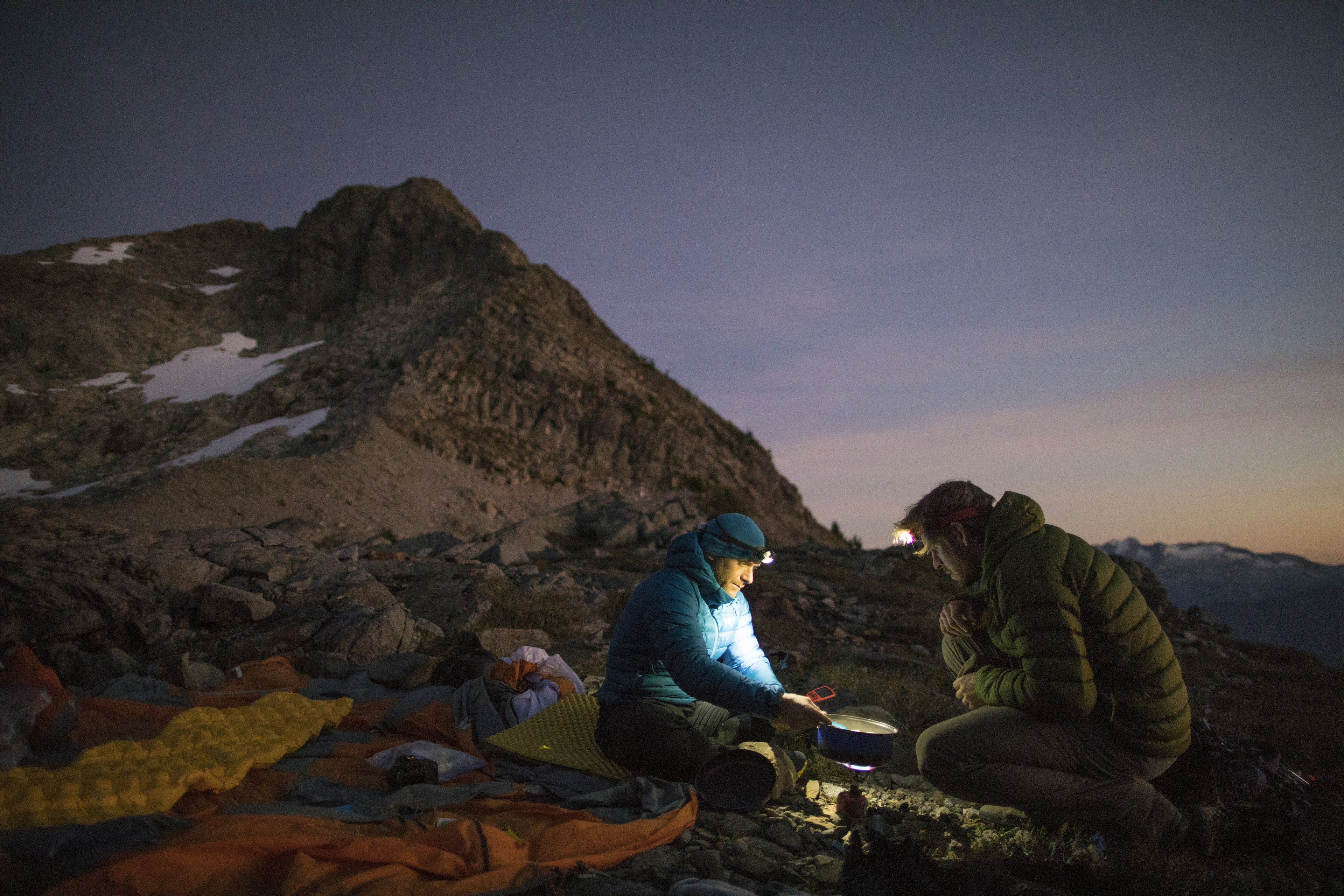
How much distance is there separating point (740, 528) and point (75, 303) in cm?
3587

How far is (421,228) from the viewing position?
29844mm

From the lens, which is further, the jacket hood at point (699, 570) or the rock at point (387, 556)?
the rock at point (387, 556)

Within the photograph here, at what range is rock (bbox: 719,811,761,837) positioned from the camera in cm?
302

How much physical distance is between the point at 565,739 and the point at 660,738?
0.73m

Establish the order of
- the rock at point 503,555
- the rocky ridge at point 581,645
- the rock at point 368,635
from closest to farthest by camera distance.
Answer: the rocky ridge at point 581,645 → the rock at point 368,635 → the rock at point 503,555

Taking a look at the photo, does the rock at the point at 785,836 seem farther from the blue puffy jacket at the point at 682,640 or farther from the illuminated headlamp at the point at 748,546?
the illuminated headlamp at the point at 748,546

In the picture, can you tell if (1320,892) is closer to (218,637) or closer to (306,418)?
(218,637)

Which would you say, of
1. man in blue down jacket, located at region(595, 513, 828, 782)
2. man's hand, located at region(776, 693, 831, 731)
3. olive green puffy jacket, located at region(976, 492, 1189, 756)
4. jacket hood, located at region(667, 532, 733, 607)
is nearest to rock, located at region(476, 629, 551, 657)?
man in blue down jacket, located at region(595, 513, 828, 782)

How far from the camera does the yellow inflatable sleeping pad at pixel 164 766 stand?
8.12ft

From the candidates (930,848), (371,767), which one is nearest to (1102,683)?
(930,848)

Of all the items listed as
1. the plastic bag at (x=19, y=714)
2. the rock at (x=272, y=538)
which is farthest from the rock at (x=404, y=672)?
the rock at (x=272, y=538)

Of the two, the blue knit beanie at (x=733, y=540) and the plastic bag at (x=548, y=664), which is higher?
the blue knit beanie at (x=733, y=540)

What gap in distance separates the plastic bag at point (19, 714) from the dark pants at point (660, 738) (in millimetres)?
2822

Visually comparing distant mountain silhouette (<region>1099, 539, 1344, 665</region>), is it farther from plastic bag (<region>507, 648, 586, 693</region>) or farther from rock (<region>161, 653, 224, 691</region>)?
rock (<region>161, 653, 224, 691</region>)
